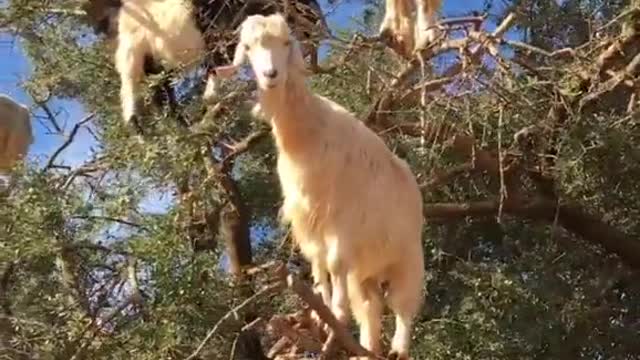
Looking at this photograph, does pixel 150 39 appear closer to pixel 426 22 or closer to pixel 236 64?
pixel 426 22

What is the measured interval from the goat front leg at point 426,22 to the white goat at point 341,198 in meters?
0.91

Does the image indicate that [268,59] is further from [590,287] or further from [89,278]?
[590,287]

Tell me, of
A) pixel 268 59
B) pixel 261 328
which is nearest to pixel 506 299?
pixel 261 328

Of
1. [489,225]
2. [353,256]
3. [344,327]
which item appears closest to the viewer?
[344,327]

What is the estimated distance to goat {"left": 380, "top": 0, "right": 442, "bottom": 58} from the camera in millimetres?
6066

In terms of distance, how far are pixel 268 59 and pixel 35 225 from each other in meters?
1.27

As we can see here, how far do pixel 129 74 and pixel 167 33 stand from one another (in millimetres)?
264

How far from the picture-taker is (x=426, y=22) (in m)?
6.07

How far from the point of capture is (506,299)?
6641 mm

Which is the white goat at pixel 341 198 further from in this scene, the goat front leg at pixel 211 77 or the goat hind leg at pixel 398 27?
the goat hind leg at pixel 398 27

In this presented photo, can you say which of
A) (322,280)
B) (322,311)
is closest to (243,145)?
(322,280)

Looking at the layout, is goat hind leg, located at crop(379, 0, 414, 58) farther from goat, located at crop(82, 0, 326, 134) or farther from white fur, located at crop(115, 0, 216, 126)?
white fur, located at crop(115, 0, 216, 126)

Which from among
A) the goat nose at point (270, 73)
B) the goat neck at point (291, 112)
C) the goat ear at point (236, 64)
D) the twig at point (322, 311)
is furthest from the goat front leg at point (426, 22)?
the twig at point (322, 311)

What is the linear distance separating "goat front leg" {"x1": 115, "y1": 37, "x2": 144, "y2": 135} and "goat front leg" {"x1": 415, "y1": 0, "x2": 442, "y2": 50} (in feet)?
4.08
